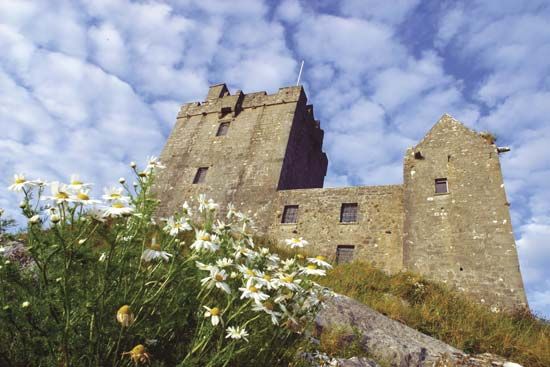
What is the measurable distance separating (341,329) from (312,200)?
10.4 meters

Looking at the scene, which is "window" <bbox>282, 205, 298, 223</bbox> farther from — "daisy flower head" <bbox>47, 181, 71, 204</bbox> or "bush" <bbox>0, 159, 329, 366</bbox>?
"daisy flower head" <bbox>47, 181, 71, 204</bbox>

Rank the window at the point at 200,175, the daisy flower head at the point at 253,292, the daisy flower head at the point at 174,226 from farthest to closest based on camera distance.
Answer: the window at the point at 200,175 < the daisy flower head at the point at 174,226 < the daisy flower head at the point at 253,292

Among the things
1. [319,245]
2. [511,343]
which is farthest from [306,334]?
[319,245]

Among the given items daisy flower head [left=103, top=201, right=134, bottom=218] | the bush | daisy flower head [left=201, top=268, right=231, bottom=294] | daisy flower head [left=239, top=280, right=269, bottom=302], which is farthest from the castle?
daisy flower head [left=103, top=201, right=134, bottom=218]

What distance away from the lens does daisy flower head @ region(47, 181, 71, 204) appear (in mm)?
1901

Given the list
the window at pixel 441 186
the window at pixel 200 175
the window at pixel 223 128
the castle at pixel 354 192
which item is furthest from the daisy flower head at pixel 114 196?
the window at pixel 223 128

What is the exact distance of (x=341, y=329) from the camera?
5.25 m

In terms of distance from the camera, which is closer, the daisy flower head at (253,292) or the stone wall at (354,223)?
the daisy flower head at (253,292)

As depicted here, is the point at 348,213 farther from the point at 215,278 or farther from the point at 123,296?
the point at 123,296

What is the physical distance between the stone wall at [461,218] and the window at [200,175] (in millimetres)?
10802

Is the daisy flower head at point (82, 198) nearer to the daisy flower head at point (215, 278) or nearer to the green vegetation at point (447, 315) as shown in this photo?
the daisy flower head at point (215, 278)

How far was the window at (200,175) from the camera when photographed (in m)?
18.8

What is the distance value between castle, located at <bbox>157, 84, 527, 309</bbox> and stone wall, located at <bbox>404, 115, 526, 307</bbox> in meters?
0.03

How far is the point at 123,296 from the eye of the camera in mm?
2287
